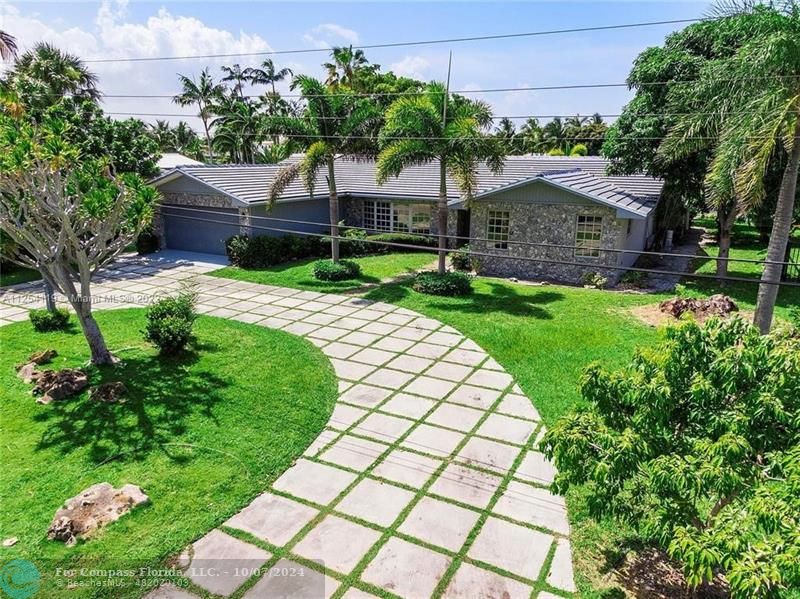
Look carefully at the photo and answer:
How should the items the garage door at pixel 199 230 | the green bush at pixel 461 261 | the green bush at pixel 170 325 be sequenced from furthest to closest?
the garage door at pixel 199 230, the green bush at pixel 461 261, the green bush at pixel 170 325

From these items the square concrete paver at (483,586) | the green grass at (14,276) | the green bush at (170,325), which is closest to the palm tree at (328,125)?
the green bush at (170,325)

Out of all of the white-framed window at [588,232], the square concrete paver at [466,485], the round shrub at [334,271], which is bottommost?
the square concrete paver at [466,485]

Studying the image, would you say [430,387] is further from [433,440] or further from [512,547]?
[512,547]

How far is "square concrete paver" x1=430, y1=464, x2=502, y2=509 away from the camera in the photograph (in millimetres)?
6387

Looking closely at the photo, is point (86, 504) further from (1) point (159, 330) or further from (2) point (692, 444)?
(2) point (692, 444)

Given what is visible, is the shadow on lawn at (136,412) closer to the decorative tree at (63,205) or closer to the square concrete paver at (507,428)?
the decorative tree at (63,205)

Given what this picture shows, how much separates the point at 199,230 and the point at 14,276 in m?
6.78

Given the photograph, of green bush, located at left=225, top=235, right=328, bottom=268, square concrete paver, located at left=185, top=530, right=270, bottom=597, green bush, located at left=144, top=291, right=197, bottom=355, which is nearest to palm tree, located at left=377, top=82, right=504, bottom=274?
green bush, located at left=144, top=291, right=197, bottom=355

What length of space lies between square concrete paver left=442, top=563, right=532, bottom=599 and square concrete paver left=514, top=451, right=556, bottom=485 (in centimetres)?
182

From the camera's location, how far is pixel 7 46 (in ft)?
42.6

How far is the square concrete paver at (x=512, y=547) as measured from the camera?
529 centimetres

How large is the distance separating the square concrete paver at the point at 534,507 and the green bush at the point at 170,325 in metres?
7.20

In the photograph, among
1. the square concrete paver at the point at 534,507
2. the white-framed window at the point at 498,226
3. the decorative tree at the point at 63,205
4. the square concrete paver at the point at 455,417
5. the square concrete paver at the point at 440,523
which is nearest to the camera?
the square concrete paver at the point at 440,523

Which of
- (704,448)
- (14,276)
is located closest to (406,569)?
(704,448)
